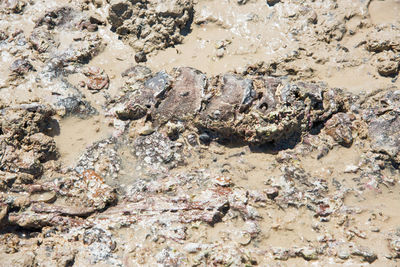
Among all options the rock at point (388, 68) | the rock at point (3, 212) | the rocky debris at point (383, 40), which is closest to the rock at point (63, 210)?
the rock at point (3, 212)

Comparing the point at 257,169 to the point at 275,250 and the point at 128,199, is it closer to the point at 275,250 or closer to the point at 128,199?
the point at 275,250

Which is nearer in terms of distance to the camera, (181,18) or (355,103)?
(355,103)

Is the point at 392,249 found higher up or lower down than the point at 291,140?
lower down

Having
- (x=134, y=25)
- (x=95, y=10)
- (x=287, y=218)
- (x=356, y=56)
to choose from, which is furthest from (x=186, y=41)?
(x=287, y=218)

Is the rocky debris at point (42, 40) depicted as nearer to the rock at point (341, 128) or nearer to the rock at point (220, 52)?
the rock at point (220, 52)

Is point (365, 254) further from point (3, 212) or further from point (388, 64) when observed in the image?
point (3, 212)

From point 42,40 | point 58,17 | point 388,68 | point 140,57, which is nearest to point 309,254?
point 388,68

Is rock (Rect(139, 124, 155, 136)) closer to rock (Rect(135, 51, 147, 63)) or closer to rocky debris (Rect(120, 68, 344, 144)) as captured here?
rocky debris (Rect(120, 68, 344, 144))
